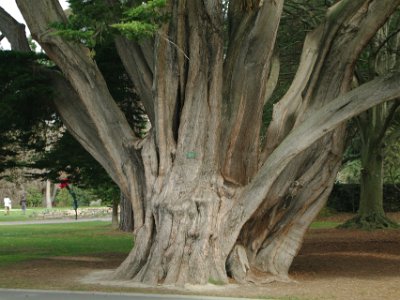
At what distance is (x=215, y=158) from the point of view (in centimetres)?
1406

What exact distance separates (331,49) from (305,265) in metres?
5.31

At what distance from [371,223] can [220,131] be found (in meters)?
16.4

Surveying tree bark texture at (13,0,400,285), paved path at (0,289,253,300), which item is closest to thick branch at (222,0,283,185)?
tree bark texture at (13,0,400,285)

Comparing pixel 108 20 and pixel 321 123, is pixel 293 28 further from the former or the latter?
pixel 108 20

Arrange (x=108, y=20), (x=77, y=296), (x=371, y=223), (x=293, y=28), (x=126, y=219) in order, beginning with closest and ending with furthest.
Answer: (x=77, y=296) → (x=108, y=20) → (x=293, y=28) → (x=371, y=223) → (x=126, y=219)

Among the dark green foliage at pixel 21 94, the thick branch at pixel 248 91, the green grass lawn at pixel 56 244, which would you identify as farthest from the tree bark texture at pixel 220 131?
the green grass lawn at pixel 56 244

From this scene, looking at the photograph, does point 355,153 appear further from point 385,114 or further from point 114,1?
point 114,1

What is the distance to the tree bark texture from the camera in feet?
44.1

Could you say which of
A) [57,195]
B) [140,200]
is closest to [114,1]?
[140,200]

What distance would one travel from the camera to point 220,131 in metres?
14.3

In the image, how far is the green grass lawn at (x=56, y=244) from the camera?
821 inches

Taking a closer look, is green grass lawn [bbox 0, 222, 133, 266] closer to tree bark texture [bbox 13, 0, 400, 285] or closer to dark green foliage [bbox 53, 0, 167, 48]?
tree bark texture [bbox 13, 0, 400, 285]

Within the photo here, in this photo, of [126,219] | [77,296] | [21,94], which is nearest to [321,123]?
[77,296]

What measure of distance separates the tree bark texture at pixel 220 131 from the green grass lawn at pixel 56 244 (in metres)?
5.54
